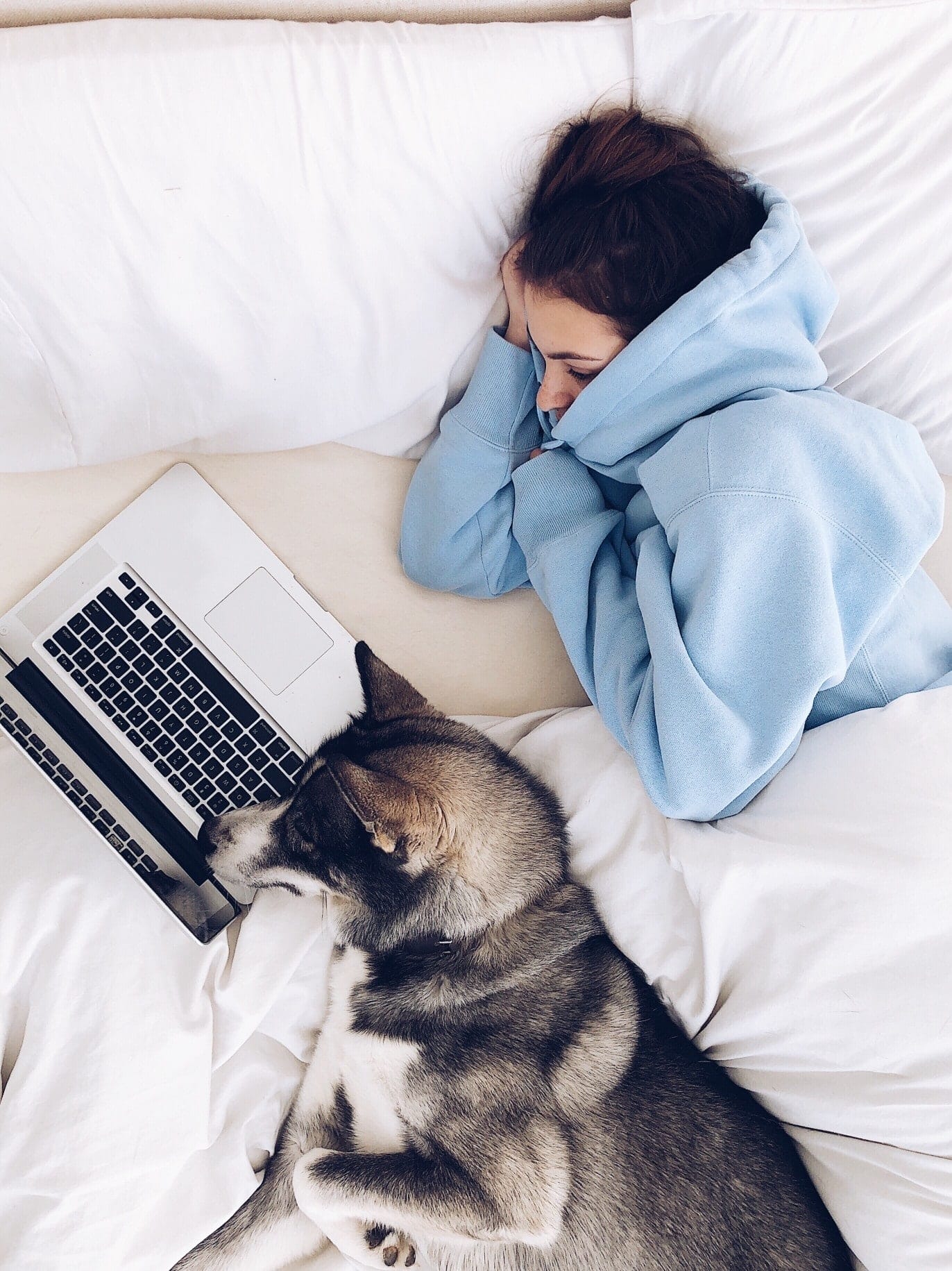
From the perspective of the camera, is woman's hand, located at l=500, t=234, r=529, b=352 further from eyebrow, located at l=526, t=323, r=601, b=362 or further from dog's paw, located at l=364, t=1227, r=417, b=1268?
dog's paw, located at l=364, t=1227, r=417, b=1268

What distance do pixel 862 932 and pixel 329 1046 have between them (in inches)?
37.0

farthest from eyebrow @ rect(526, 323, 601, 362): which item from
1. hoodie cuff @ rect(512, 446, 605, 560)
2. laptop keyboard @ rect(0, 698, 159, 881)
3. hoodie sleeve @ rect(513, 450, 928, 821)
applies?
laptop keyboard @ rect(0, 698, 159, 881)

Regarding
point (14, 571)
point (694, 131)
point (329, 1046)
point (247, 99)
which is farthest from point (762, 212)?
point (329, 1046)

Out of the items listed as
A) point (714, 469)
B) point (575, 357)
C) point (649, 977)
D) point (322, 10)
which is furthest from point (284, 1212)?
point (322, 10)

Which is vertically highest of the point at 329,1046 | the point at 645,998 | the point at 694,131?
the point at 694,131

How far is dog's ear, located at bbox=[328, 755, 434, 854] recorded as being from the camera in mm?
1153

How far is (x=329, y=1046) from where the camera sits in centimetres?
145

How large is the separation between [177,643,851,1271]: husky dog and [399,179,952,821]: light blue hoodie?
0.30 m

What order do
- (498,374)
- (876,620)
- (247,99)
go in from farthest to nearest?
(498,374), (876,620), (247,99)

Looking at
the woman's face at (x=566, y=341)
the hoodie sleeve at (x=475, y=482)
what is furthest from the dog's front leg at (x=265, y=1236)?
the woman's face at (x=566, y=341)

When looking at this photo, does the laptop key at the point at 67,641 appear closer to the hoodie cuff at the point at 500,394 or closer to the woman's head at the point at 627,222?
the hoodie cuff at the point at 500,394

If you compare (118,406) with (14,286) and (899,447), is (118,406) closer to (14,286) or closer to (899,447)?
(14,286)

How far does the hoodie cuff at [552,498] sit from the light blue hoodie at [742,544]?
52 millimetres

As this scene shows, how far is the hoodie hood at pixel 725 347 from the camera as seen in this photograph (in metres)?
1.34
